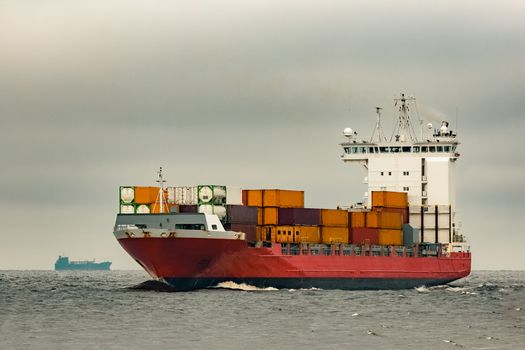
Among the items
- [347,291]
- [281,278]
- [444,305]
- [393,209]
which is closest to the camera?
[444,305]

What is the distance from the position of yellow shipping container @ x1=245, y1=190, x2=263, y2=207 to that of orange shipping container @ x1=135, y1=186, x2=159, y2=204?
22.1ft

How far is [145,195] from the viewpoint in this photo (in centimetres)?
8006

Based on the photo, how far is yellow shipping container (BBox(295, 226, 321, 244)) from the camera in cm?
8338

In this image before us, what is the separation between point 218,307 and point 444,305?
15666 mm

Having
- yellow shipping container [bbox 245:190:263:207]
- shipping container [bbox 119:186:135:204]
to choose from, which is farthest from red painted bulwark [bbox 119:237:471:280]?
yellow shipping container [bbox 245:190:263:207]

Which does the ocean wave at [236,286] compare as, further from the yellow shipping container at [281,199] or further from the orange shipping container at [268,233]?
the yellow shipping container at [281,199]

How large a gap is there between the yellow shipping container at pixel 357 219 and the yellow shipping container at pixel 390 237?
2.19 m

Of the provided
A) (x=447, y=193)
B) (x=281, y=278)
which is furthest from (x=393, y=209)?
(x=281, y=278)

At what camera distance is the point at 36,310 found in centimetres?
6712

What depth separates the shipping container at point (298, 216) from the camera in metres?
82.8

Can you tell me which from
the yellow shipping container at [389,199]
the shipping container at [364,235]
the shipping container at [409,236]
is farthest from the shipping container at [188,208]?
the shipping container at [409,236]

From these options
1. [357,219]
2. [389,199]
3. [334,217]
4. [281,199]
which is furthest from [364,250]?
[281,199]

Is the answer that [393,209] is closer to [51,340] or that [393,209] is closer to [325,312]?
[325,312]

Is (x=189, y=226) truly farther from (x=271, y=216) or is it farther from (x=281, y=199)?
(x=281, y=199)
